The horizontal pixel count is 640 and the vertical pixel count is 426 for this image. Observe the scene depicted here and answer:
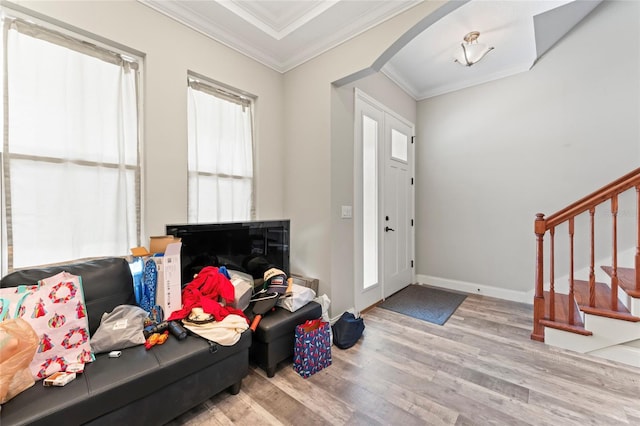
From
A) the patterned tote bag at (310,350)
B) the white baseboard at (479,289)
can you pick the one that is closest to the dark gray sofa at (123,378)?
the patterned tote bag at (310,350)

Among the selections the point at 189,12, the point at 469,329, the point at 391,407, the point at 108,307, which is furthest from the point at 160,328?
the point at 469,329

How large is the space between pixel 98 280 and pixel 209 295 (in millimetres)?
656

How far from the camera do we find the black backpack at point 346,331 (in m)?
2.25

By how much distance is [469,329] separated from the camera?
257 cm

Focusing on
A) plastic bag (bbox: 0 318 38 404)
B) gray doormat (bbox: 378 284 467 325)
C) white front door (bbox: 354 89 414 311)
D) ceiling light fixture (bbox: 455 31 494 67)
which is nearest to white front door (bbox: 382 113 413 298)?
white front door (bbox: 354 89 414 311)

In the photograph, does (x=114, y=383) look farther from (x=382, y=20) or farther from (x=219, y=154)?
(x=382, y=20)

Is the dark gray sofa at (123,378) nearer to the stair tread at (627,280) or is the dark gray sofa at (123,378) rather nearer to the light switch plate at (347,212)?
the light switch plate at (347,212)

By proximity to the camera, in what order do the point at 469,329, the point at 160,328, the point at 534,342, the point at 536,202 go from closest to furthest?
the point at 160,328, the point at 534,342, the point at 469,329, the point at 536,202

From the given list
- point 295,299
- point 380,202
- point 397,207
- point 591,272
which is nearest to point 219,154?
point 295,299

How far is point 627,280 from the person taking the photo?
2.25 m

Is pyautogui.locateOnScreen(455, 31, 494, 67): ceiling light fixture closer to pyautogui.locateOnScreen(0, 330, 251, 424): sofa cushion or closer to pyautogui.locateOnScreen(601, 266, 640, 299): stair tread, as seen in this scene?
pyautogui.locateOnScreen(601, 266, 640, 299): stair tread

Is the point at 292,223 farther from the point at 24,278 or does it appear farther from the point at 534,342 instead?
the point at 534,342

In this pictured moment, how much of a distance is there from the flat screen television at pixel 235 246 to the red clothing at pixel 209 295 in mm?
149

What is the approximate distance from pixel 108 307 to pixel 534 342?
3404 mm
